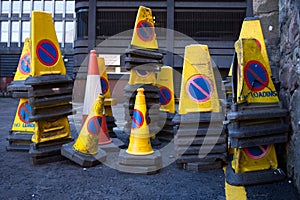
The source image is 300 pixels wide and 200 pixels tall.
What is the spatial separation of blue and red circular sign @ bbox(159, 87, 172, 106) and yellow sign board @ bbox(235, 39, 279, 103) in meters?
2.80

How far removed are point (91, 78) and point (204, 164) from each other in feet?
8.36

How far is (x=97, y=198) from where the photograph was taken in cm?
288

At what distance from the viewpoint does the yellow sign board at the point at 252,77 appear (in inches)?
124

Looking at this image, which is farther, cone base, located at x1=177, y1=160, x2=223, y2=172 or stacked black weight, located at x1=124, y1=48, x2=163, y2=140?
stacked black weight, located at x1=124, y1=48, x2=163, y2=140

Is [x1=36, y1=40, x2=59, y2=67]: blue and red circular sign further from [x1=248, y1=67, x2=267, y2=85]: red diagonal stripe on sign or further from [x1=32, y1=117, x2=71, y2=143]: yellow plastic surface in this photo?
[x1=248, y1=67, x2=267, y2=85]: red diagonal stripe on sign

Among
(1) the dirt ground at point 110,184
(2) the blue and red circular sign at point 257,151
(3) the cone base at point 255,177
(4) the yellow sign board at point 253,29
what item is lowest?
(1) the dirt ground at point 110,184

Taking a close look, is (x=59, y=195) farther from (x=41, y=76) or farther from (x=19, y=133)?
(x=19, y=133)

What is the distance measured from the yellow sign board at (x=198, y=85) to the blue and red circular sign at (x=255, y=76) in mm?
877

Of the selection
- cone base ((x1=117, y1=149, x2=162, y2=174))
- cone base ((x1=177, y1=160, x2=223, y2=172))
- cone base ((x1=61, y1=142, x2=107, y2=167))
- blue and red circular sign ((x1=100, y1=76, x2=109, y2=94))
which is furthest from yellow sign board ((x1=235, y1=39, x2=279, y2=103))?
blue and red circular sign ((x1=100, y1=76, x2=109, y2=94))

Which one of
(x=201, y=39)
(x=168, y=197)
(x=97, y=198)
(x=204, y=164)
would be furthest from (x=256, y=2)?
(x=201, y=39)

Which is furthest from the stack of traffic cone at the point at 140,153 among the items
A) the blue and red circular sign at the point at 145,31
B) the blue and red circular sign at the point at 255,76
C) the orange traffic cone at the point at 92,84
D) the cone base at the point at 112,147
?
the blue and red circular sign at the point at 145,31

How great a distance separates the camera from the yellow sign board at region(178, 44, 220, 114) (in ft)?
13.1

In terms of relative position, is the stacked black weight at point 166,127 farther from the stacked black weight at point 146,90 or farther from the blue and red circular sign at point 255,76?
the blue and red circular sign at point 255,76

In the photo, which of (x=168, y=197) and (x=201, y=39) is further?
(x=201, y=39)
